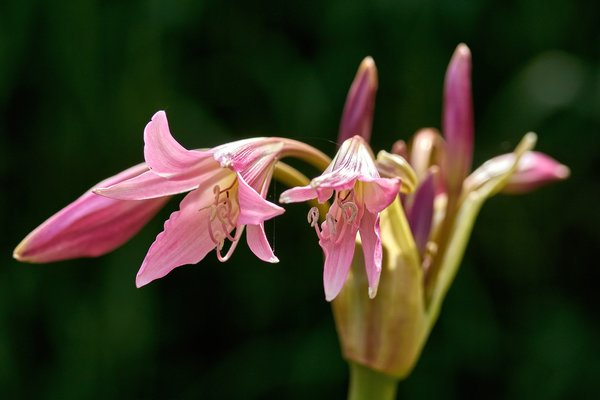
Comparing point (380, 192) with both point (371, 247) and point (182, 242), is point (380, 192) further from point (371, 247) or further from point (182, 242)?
point (182, 242)

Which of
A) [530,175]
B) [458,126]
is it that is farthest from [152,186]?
[530,175]

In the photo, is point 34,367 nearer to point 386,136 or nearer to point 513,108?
point 386,136

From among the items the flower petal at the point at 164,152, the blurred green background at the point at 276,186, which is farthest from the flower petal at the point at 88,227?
the blurred green background at the point at 276,186

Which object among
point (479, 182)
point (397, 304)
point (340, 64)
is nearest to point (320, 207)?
point (397, 304)

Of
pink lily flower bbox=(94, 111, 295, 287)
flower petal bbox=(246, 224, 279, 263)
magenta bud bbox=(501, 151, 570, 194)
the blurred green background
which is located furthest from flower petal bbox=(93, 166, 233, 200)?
the blurred green background

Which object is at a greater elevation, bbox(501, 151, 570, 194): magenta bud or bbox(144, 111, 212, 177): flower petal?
bbox(144, 111, 212, 177): flower petal

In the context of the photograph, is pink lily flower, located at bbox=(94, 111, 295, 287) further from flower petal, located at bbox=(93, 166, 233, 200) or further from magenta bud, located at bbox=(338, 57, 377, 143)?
magenta bud, located at bbox=(338, 57, 377, 143)
